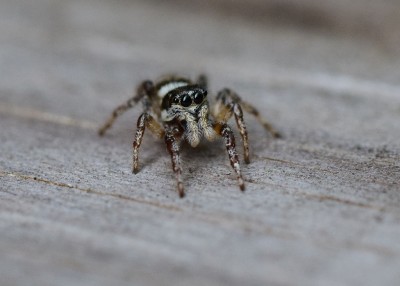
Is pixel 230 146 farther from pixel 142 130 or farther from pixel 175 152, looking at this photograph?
pixel 142 130

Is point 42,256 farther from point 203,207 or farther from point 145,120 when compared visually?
point 145,120

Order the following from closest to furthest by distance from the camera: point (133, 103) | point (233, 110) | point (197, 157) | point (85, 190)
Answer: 1. point (85, 190)
2. point (197, 157)
3. point (233, 110)
4. point (133, 103)

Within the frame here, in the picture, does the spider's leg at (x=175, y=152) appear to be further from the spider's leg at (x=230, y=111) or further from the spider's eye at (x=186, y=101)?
the spider's leg at (x=230, y=111)

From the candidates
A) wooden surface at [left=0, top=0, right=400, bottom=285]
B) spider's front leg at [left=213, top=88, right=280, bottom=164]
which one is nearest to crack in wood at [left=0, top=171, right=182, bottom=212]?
wooden surface at [left=0, top=0, right=400, bottom=285]

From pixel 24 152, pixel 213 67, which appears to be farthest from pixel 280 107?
pixel 24 152

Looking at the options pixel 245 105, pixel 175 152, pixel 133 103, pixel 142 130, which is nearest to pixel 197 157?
pixel 175 152

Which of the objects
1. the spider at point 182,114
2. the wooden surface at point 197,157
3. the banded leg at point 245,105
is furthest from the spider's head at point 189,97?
the wooden surface at point 197,157
